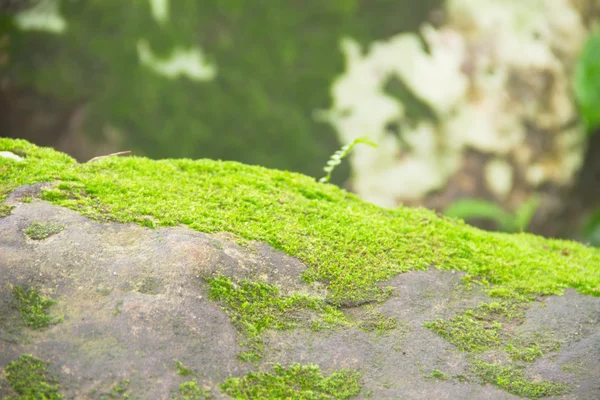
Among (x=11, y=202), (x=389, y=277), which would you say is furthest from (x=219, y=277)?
(x=11, y=202)

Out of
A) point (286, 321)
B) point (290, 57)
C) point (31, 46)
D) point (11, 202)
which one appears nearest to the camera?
point (286, 321)

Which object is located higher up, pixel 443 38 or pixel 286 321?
pixel 443 38

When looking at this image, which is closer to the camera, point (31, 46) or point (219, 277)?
point (219, 277)

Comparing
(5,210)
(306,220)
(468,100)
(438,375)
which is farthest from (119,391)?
(468,100)

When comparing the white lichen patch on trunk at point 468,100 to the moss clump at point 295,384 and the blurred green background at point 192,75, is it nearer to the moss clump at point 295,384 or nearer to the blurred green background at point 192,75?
the blurred green background at point 192,75

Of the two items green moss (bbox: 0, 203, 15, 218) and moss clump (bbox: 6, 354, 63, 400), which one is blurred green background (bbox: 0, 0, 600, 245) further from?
moss clump (bbox: 6, 354, 63, 400)

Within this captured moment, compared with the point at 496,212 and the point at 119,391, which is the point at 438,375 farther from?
the point at 496,212

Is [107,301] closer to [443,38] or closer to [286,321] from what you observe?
[286,321]
